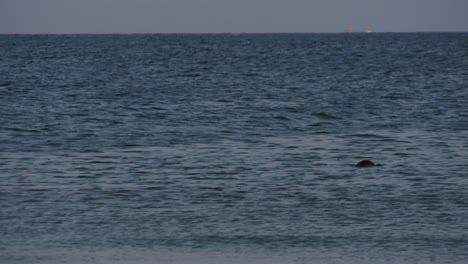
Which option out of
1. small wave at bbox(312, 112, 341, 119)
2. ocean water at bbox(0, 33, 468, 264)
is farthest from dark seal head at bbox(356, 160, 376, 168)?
small wave at bbox(312, 112, 341, 119)

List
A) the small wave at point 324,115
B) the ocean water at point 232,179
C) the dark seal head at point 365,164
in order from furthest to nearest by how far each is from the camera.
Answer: the small wave at point 324,115 < the dark seal head at point 365,164 < the ocean water at point 232,179

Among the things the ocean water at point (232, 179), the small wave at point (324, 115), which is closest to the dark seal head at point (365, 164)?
the ocean water at point (232, 179)

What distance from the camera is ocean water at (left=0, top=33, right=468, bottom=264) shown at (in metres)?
12.5

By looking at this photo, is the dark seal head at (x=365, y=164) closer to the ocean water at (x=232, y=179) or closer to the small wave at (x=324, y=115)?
the ocean water at (x=232, y=179)

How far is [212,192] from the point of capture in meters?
16.2

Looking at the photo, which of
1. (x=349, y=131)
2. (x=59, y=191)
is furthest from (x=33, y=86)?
(x=59, y=191)

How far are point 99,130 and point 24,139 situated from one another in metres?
3.05

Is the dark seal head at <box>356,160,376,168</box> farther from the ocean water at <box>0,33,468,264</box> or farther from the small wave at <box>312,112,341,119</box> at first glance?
the small wave at <box>312,112,341,119</box>

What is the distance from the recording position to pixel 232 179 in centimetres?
1755

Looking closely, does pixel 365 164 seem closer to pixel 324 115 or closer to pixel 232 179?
pixel 232 179

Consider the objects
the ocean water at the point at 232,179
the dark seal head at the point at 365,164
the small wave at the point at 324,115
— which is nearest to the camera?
the ocean water at the point at 232,179

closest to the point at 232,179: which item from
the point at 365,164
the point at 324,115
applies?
the point at 365,164

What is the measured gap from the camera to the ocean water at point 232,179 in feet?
41.1

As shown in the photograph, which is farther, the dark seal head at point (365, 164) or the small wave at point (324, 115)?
the small wave at point (324, 115)
